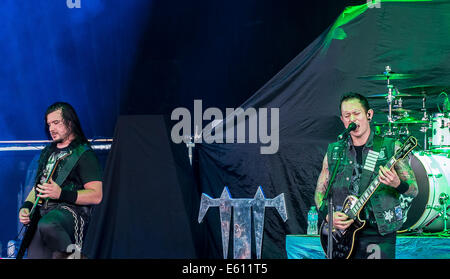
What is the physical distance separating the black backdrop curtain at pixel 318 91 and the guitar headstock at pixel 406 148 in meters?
2.10

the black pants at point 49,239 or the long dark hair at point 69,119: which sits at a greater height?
the long dark hair at point 69,119

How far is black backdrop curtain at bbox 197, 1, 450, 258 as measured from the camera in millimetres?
5715

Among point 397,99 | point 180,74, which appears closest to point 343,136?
point 397,99

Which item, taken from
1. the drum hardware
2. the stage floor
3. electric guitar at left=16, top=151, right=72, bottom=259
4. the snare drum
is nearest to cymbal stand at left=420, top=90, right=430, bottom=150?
the snare drum

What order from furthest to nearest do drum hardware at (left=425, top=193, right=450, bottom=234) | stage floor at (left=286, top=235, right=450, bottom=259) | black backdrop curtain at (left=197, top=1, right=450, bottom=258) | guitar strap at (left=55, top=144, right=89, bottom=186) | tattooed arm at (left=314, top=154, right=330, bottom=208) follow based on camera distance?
black backdrop curtain at (left=197, top=1, right=450, bottom=258)
drum hardware at (left=425, top=193, right=450, bottom=234)
stage floor at (left=286, top=235, right=450, bottom=259)
tattooed arm at (left=314, top=154, right=330, bottom=208)
guitar strap at (left=55, top=144, right=89, bottom=186)

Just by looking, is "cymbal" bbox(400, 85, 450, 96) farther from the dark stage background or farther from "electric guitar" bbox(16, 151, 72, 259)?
"electric guitar" bbox(16, 151, 72, 259)

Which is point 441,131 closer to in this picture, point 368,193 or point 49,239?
point 368,193

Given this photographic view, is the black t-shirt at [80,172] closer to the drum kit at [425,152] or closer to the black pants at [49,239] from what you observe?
the black pants at [49,239]

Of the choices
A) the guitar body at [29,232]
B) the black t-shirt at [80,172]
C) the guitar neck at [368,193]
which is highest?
the black t-shirt at [80,172]

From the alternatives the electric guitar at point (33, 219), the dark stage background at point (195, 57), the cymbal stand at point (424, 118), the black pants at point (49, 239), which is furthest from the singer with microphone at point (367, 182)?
the cymbal stand at point (424, 118)

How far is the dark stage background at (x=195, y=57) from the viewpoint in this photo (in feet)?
21.1

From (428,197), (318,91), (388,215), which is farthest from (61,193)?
(428,197)

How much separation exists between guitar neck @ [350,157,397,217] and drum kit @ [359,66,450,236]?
1957 mm

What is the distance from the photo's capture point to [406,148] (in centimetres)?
357
